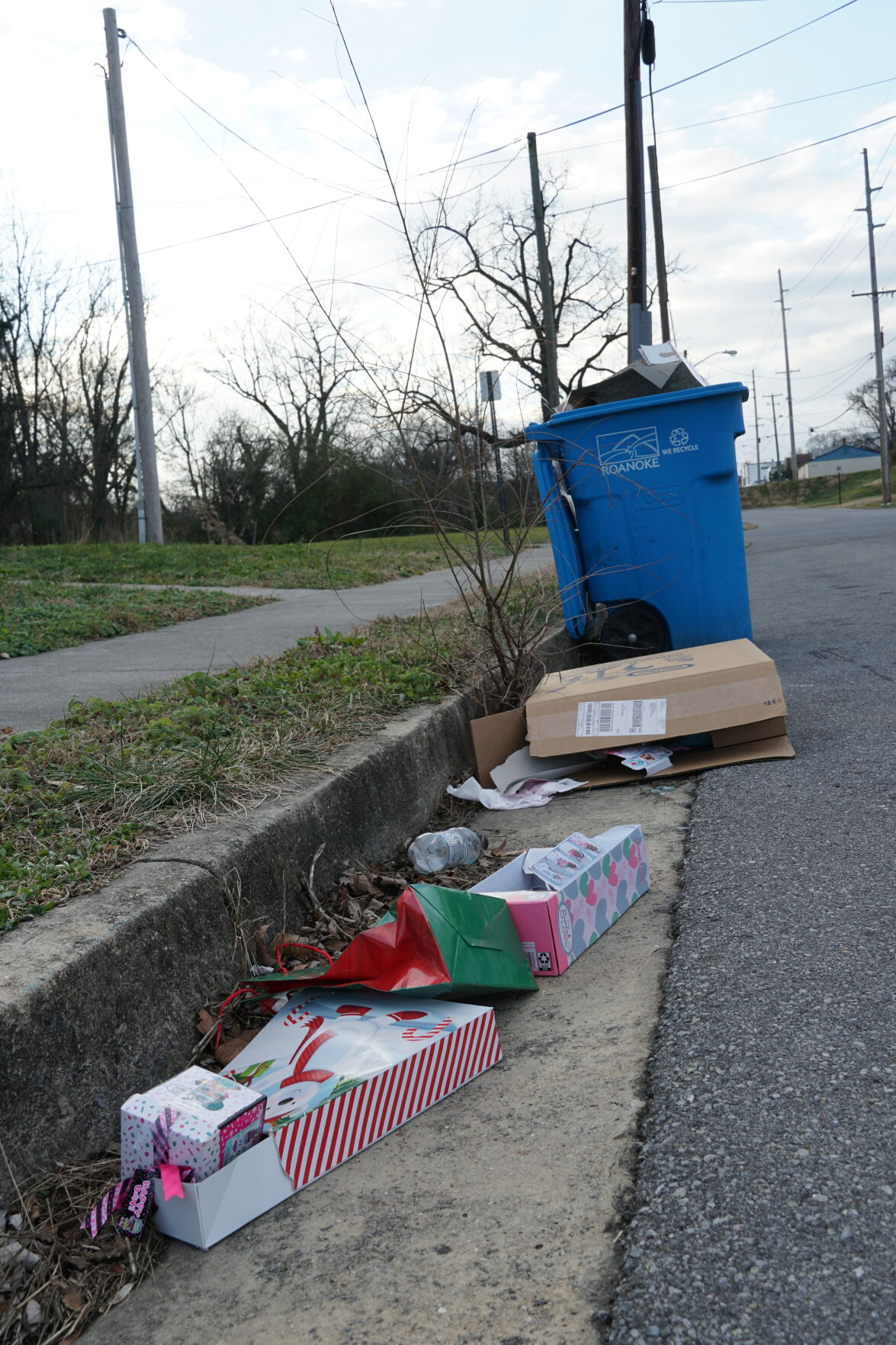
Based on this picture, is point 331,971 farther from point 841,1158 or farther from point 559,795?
point 559,795

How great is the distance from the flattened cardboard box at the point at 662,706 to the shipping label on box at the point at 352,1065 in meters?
1.93

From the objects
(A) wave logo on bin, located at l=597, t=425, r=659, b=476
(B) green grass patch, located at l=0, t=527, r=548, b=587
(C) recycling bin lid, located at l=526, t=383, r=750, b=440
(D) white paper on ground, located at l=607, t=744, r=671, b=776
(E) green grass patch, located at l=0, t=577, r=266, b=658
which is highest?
(C) recycling bin lid, located at l=526, t=383, r=750, b=440

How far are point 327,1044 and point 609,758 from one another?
229 cm

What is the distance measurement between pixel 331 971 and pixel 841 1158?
1000 mm

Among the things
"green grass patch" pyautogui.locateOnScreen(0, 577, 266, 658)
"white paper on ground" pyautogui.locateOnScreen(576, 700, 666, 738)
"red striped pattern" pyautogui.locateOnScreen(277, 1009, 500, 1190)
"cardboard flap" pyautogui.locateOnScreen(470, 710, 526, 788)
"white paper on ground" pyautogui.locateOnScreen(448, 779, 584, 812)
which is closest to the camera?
"red striped pattern" pyautogui.locateOnScreen(277, 1009, 500, 1190)

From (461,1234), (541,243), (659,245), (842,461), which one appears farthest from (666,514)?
(842,461)

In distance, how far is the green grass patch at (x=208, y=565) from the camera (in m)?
10.3

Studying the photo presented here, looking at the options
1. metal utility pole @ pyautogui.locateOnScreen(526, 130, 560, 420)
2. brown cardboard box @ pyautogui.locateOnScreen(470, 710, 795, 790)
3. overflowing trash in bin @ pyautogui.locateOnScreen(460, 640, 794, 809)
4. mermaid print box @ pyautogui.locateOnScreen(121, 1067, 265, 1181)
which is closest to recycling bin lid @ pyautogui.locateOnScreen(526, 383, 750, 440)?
overflowing trash in bin @ pyautogui.locateOnScreen(460, 640, 794, 809)

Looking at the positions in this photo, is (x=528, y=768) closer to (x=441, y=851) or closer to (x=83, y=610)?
(x=441, y=851)

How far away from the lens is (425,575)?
1187cm

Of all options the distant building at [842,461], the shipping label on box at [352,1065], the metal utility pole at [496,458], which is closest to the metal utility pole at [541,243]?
the metal utility pole at [496,458]

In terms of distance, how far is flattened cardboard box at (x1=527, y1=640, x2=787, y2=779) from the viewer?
3742 mm

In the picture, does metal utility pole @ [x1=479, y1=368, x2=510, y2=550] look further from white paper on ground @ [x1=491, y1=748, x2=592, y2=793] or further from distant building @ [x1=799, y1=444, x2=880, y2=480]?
distant building @ [x1=799, y1=444, x2=880, y2=480]

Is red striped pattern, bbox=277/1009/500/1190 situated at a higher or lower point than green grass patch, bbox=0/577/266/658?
lower
